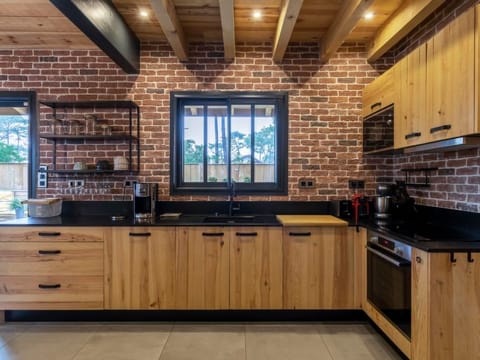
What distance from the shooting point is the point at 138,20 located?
9.32 ft

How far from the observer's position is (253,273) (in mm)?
2684

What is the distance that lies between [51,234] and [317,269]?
229 cm

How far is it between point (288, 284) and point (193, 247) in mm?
875

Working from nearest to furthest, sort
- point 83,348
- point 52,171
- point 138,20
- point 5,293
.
Answer: point 83,348 < point 5,293 < point 138,20 < point 52,171

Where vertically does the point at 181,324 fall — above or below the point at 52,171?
below

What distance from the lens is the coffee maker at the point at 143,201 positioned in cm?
292

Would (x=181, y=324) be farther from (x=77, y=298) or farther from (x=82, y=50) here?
(x=82, y=50)

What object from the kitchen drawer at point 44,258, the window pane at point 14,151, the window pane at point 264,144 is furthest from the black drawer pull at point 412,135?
the window pane at point 14,151

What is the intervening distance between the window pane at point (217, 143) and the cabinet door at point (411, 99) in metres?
1.66

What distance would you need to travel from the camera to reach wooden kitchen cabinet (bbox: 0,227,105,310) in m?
2.65

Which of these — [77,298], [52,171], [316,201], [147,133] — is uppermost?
[147,133]

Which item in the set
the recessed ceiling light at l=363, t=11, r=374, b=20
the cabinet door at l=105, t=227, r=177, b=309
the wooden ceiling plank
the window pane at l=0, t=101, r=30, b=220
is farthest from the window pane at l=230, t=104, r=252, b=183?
the window pane at l=0, t=101, r=30, b=220

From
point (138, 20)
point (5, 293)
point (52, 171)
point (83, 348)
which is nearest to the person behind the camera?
point (83, 348)

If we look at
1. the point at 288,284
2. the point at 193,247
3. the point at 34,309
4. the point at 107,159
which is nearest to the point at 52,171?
the point at 107,159
